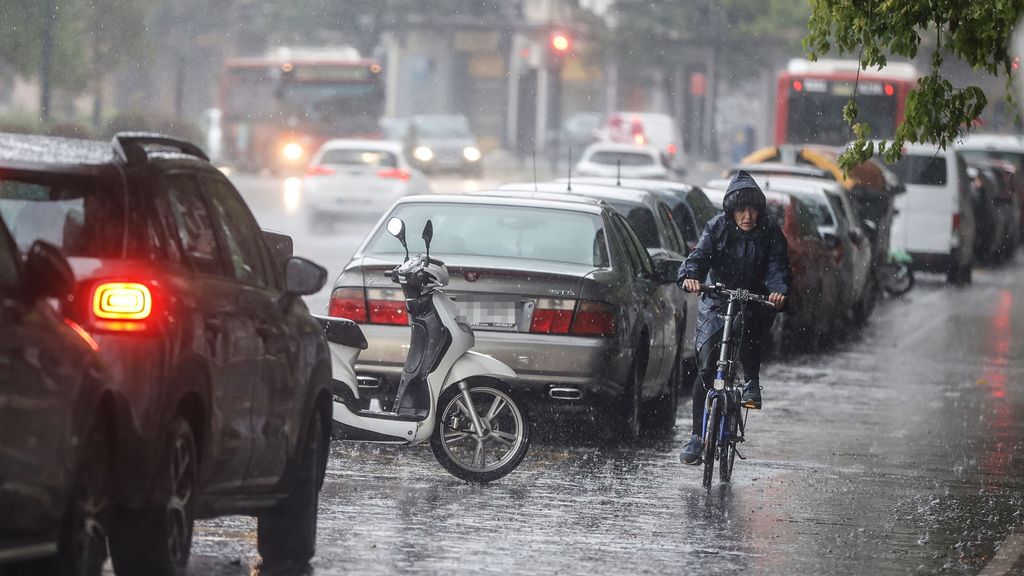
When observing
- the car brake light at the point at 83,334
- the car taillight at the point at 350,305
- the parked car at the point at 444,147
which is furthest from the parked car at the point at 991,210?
the car brake light at the point at 83,334

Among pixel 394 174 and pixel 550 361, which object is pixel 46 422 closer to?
pixel 550 361

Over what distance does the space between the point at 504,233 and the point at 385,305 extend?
39.4 inches

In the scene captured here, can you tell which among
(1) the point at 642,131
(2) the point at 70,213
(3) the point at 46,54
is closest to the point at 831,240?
(2) the point at 70,213

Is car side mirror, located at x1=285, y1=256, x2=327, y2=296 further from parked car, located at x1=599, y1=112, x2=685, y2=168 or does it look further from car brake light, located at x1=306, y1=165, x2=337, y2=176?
parked car, located at x1=599, y1=112, x2=685, y2=168

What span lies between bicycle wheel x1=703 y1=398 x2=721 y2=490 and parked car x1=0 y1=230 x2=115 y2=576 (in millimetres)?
4828

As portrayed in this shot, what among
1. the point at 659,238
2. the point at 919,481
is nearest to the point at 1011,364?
the point at 659,238

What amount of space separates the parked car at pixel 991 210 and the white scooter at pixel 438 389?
83.6ft

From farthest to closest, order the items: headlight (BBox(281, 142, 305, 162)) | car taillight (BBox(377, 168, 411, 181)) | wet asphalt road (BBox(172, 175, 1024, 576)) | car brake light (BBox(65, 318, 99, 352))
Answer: headlight (BBox(281, 142, 305, 162)) < car taillight (BBox(377, 168, 411, 181)) < wet asphalt road (BBox(172, 175, 1024, 576)) < car brake light (BBox(65, 318, 99, 352))

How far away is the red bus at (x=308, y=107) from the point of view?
54.7 m

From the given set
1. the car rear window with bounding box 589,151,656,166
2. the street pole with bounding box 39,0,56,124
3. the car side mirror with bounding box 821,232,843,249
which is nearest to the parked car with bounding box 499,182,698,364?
the car side mirror with bounding box 821,232,843,249

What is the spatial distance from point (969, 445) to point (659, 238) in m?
3.02

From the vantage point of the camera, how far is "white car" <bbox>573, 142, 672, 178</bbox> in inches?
1858

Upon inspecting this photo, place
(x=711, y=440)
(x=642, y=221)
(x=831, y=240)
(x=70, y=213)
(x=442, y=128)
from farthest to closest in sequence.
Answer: (x=442, y=128), (x=831, y=240), (x=642, y=221), (x=711, y=440), (x=70, y=213)

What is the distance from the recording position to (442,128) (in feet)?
207
